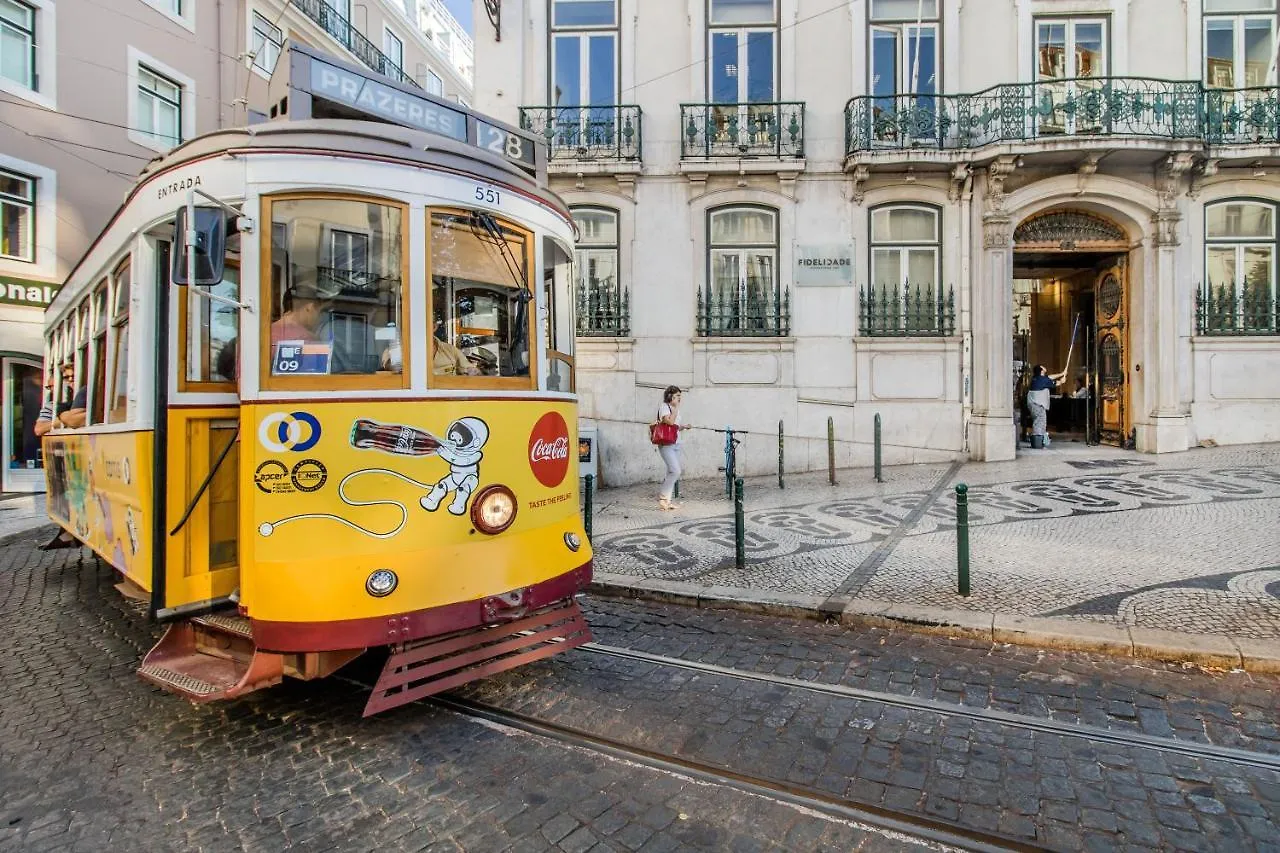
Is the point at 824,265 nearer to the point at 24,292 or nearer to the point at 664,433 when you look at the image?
the point at 664,433

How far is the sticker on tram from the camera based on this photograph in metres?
3.32

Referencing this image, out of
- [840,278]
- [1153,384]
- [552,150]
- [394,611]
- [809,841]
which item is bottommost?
[809,841]

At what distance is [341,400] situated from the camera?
3.39 m

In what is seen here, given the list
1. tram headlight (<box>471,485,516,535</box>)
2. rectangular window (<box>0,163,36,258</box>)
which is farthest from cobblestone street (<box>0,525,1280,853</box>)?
rectangular window (<box>0,163,36,258</box>)

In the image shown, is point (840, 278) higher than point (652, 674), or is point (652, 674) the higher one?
point (840, 278)

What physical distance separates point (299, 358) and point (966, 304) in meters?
12.8

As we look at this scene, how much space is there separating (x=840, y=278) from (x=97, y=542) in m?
12.0

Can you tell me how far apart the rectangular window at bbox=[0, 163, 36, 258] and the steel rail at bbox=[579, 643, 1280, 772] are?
57.2ft

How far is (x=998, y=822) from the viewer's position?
2.79 meters

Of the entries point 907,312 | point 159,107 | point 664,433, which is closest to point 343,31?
point 159,107

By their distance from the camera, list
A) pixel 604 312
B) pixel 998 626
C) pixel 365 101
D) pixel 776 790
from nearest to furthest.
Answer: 1. pixel 776 790
2. pixel 365 101
3. pixel 998 626
4. pixel 604 312

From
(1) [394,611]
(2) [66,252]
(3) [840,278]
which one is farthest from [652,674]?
(2) [66,252]

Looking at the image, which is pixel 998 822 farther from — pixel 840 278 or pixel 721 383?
pixel 840 278

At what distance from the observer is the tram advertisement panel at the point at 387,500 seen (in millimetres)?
3318
